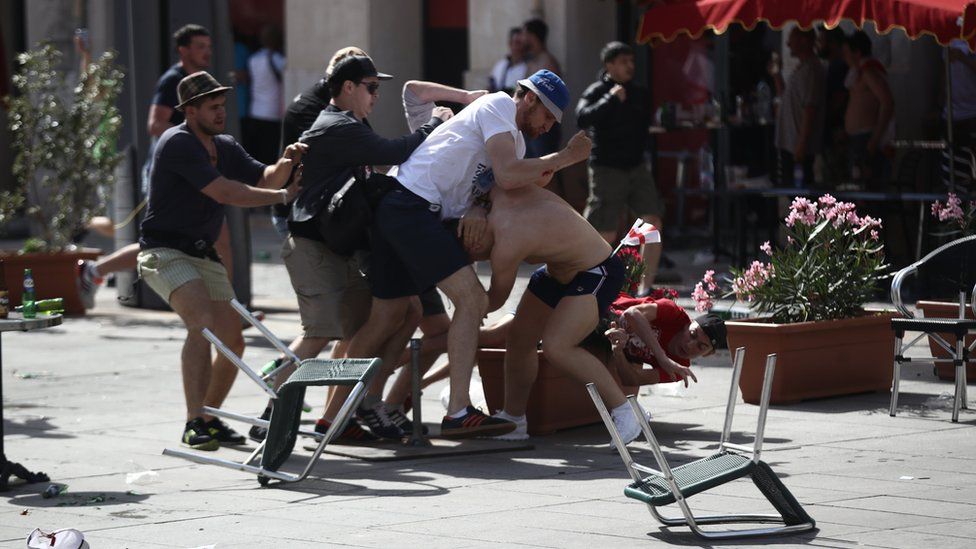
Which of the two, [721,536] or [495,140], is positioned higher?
[495,140]

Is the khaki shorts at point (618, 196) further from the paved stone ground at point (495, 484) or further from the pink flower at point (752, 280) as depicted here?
the pink flower at point (752, 280)

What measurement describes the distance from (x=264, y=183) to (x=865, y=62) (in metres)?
7.57

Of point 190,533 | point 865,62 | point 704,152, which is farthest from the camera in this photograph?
point 704,152

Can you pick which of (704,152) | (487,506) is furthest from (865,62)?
(487,506)

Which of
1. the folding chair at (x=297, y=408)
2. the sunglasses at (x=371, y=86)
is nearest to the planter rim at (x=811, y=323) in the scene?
the sunglasses at (x=371, y=86)

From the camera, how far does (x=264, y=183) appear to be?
8.56 meters

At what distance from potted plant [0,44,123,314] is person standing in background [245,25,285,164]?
23.5 feet

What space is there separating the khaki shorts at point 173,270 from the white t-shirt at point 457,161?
113 cm

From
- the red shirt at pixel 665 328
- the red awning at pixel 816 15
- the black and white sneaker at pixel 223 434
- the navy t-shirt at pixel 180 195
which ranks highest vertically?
the red awning at pixel 816 15

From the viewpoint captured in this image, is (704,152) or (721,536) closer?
(721,536)

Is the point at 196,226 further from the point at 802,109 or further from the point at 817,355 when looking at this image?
→ the point at 802,109

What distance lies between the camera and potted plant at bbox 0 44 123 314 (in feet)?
44.9

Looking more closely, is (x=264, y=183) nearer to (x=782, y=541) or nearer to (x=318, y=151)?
(x=318, y=151)

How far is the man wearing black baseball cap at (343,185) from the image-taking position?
8.16 meters
